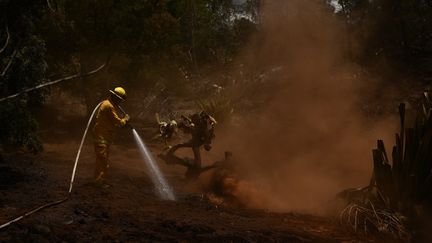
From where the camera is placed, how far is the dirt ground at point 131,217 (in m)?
5.07

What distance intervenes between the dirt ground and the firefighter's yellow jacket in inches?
36.2

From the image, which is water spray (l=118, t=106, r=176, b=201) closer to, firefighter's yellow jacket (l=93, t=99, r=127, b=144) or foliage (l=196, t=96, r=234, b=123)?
firefighter's yellow jacket (l=93, t=99, r=127, b=144)

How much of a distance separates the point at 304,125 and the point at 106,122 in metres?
7.20

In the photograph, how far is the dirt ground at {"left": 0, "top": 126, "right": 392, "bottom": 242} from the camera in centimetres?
507

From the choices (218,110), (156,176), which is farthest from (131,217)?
(218,110)

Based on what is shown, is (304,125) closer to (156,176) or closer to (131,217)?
(156,176)

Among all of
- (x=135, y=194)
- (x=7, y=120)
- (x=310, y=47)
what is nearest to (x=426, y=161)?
(x=135, y=194)

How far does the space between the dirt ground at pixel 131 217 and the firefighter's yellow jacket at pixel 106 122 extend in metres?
0.92

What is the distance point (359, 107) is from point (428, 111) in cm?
1107

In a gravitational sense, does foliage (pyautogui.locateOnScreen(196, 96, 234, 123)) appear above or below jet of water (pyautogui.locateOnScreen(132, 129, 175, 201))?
above

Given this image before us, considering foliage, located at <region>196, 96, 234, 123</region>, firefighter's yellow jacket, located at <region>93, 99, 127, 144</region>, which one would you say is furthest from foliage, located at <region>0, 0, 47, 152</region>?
foliage, located at <region>196, 96, 234, 123</region>

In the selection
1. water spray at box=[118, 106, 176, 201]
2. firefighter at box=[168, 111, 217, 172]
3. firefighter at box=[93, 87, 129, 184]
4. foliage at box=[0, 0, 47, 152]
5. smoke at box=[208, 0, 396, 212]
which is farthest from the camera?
firefighter at box=[168, 111, 217, 172]

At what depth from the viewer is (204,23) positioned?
92.8 ft

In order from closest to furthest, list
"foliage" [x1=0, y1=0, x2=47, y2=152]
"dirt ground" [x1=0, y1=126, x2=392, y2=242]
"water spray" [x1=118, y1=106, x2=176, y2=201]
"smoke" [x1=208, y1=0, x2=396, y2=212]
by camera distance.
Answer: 1. "dirt ground" [x1=0, y1=126, x2=392, y2=242]
2. "foliage" [x1=0, y1=0, x2=47, y2=152]
3. "water spray" [x1=118, y1=106, x2=176, y2=201]
4. "smoke" [x1=208, y1=0, x2=396, y2=212]
